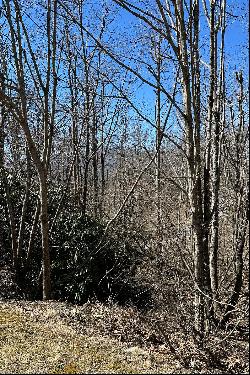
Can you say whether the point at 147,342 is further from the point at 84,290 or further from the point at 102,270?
the point at 102,270

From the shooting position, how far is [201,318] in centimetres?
526

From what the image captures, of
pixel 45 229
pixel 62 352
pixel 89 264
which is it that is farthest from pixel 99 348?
pixel 89 264

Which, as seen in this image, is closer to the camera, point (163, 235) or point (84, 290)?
point (163, 235)

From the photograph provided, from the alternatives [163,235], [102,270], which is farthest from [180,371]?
[102,270]

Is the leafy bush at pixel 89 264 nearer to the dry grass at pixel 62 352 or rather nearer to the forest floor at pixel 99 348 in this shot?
the forest floor at pixel 99 348

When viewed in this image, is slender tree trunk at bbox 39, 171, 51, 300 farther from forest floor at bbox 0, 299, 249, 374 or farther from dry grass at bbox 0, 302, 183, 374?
dry grass at bbox 0, 302, 183, 374

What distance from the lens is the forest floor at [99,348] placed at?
13.7 ft

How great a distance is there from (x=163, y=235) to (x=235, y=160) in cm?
294

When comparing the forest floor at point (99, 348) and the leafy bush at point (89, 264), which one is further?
the leafy bush at point (89, 264)

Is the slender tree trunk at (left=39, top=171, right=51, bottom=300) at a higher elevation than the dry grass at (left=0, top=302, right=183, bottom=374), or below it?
higher

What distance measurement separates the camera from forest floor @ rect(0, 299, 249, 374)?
13.7 feet

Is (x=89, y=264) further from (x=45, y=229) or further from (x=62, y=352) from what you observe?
(x=62, y=352)

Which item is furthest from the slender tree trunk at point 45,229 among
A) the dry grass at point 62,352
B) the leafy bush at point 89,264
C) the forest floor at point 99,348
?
the dry grass at point 62,352

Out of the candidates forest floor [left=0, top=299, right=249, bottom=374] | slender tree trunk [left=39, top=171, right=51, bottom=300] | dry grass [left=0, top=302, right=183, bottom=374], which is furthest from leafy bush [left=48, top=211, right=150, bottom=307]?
dry grass [left=0, top=302, right=183, bottom=374]
